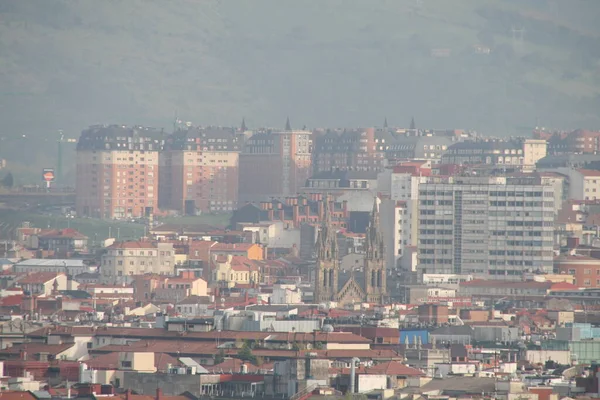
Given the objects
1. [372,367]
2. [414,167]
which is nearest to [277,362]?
[372,367]

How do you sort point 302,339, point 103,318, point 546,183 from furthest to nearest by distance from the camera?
point 546,183
point 103,318
point 302,339

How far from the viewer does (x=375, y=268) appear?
14500 cm

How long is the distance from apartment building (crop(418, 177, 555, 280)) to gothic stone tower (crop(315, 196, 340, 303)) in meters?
13.3

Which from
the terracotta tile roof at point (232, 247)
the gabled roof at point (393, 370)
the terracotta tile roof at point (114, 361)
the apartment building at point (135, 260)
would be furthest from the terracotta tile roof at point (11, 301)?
the gabled roof at point (393, 370)

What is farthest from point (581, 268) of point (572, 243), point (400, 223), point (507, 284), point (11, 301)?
point (11, 301)

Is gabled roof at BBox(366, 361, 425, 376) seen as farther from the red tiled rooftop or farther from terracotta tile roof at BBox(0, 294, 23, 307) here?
the red tiled rooftop

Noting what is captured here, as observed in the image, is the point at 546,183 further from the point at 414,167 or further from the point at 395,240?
Answer: the point at 414,167

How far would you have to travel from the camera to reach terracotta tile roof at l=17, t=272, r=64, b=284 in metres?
153

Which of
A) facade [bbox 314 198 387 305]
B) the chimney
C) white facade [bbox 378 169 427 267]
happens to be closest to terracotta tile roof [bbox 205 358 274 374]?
facade [bbox 314 198 387 305]

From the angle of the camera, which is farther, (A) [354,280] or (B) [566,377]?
(A) [354,280]

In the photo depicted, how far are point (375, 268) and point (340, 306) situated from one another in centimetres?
1025

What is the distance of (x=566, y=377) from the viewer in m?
78.5

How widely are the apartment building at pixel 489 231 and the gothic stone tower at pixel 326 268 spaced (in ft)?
43.6

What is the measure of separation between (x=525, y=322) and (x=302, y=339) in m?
35.3
